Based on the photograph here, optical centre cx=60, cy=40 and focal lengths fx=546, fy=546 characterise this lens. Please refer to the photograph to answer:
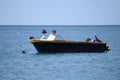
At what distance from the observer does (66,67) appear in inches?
1614

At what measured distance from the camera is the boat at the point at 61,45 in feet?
159

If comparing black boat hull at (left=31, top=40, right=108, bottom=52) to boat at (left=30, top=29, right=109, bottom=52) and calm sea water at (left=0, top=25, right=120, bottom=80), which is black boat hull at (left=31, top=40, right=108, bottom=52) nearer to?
boat at (left=30, top=29, right=109, bottom=52)

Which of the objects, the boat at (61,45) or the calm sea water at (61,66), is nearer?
the calm sea water at (61,66)

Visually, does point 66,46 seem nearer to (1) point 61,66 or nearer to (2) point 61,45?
(2) point 61,45

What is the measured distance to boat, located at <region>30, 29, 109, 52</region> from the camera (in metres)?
48.5

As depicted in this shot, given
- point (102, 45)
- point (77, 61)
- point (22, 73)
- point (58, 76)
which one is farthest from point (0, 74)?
point (102, 45)

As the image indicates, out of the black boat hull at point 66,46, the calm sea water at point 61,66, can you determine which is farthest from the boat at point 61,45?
the calm sea water at point 61,66

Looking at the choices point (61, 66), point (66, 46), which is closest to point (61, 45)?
point (66, 46)

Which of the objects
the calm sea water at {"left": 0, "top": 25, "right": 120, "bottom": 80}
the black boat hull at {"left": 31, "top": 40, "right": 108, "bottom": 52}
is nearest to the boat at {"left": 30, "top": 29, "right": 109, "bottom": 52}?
the black boat hull at {"left": 31, "top": 40, "right": 108, "bottom": 52}

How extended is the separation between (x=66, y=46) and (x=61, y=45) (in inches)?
24.3

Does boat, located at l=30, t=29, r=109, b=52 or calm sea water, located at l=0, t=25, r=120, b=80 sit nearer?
calm sea water, located at l=0, t=25, r=120, b=80

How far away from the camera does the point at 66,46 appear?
4959cm

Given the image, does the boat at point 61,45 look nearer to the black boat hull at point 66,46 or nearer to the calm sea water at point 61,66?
the black boat hull at point 66,46

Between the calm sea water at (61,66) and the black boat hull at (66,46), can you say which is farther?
the black boat hull at (66,46)
